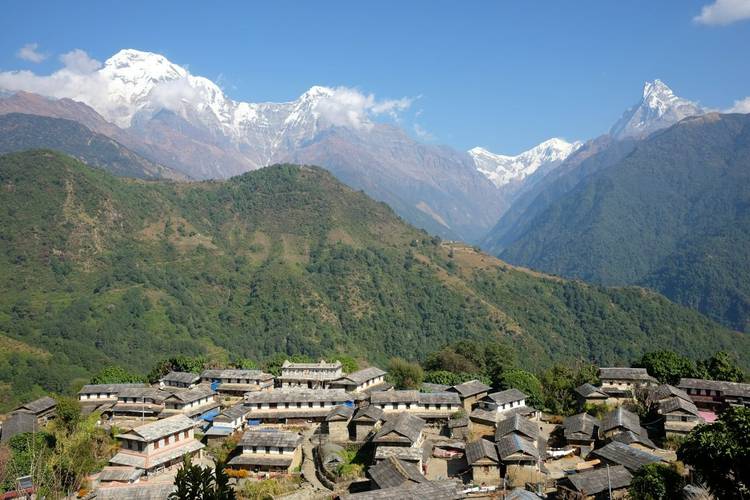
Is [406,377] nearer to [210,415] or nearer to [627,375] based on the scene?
[210,415]

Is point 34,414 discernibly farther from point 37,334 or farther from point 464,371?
point 37,334

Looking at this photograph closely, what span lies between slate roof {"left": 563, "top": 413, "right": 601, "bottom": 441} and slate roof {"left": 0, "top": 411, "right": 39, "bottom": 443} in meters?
45.2

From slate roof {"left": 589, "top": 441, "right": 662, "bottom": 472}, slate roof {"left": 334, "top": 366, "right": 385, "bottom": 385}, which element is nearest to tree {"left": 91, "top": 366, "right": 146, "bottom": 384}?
slate roof {"left": 334, "top": 366, "right": 385, "bottom": 385}

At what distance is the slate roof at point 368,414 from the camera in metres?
46.2

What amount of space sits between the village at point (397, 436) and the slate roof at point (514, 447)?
111mm

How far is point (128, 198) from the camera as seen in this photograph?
172 metres

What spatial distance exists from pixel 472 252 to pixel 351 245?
4463cm

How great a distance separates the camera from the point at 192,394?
57656 mm

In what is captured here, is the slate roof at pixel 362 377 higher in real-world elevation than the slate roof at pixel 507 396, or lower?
higher

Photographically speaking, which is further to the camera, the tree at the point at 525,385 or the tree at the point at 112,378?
the tree at the point at 112,378

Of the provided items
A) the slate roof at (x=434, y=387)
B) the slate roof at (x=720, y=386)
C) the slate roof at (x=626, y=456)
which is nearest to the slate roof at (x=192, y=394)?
the slate roof at (x=434, y=387)

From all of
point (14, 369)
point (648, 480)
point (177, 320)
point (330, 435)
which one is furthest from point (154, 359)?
point (648, 480)

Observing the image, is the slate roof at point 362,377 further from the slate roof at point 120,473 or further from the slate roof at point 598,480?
the slate roof at point 598,480

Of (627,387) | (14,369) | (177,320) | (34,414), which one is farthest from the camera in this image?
(177,320)
